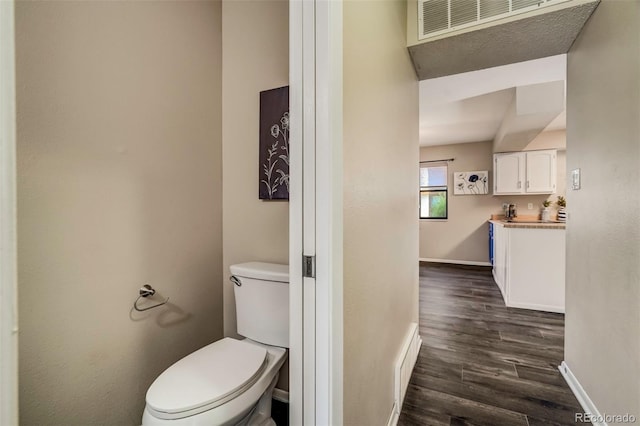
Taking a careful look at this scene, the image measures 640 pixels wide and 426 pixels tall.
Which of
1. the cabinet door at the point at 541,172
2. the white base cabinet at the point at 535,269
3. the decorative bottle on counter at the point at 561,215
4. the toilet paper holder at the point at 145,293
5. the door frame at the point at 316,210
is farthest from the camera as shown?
the cabinet door at the point at 541,172

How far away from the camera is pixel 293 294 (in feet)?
2.75

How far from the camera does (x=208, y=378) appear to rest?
45.4 inches

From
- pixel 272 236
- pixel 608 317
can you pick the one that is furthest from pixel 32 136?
pixel 608 317

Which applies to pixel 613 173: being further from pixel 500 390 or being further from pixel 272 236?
pixel 272 236

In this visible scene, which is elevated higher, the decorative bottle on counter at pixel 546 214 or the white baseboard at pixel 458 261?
the decorative bottle on counter at pixel 546 214

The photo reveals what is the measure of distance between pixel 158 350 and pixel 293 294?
3.79 feet

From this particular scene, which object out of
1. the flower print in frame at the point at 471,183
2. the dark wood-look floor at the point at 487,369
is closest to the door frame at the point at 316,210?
the dark wood-look floor at the point at 487,369

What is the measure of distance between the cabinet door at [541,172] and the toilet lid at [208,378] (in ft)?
17.3

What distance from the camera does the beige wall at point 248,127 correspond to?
5.57 feet

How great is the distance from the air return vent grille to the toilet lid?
82.0 inches

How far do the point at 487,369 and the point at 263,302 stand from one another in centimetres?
170

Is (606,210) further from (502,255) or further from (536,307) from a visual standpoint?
(502,255)

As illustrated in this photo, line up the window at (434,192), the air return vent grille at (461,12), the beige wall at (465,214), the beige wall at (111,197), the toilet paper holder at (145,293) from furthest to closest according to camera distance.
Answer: the window at (434,192) → the beige wall at (465,214) → the air return vent grille at (461,12) → the toilet paper holder at (145,293) → the beige wall at (111,197)

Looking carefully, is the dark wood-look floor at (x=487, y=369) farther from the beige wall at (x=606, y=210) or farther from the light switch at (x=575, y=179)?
the light switch at (x=575, y=179)
